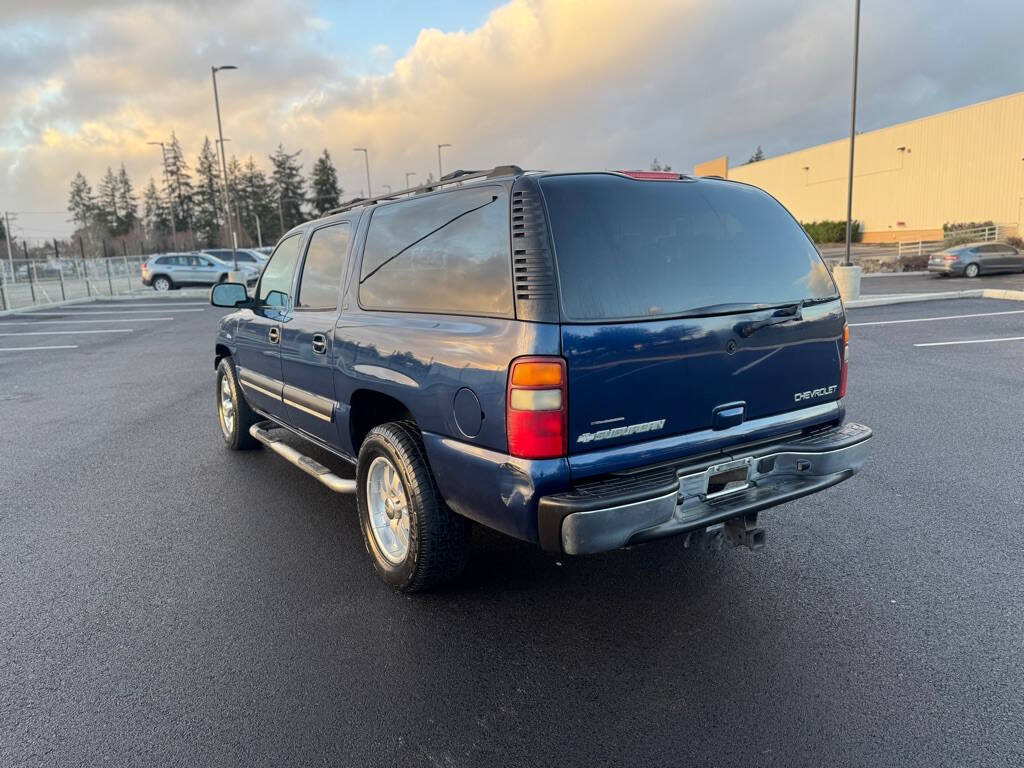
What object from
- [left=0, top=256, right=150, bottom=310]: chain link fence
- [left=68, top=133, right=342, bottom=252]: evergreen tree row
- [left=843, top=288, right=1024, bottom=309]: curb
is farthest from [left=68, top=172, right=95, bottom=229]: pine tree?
[left=843, top=288, right=1024, bottom=309]: curb

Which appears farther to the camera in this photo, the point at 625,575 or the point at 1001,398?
the point at 1001,398

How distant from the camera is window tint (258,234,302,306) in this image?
4977 mm

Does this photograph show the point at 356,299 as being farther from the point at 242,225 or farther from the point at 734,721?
the point at 242,225

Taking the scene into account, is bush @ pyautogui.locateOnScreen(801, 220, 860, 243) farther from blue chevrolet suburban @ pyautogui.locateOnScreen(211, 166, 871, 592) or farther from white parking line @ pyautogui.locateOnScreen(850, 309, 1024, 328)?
blue chevrolet suburban @ pyautogui.locateOnScreen(211, 166, 871, 592)

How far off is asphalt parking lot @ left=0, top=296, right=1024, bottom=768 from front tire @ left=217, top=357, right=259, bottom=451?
581 millimetres

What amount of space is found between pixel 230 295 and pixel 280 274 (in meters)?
0.47

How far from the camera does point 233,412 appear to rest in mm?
6156

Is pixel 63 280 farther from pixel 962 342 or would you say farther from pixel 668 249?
pixel 668 249

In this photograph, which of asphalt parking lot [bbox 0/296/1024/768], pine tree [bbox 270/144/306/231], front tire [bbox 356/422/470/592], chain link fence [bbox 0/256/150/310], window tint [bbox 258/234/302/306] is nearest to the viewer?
asphalt parking lot [bbox 0/296/1024/768]

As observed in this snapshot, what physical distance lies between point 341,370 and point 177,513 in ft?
6.02

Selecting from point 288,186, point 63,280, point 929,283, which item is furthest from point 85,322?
point 288,186

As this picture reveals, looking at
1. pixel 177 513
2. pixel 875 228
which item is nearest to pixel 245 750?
pixel 177 513

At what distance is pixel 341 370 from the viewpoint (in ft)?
12.9

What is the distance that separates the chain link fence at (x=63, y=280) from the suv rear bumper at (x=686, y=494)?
25538 mm
